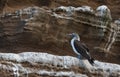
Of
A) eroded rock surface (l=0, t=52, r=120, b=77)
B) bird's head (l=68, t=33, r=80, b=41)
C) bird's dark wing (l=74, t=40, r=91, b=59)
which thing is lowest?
eroded rock surface (l=0, t=52, r=120, b=77)

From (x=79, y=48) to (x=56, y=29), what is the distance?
141cm

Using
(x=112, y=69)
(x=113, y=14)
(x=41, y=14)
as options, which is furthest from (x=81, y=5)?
(x=112, y=69)

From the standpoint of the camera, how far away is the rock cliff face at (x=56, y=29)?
17.2 metres

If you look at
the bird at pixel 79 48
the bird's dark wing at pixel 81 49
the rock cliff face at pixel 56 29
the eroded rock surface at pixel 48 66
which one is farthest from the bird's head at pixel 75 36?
the eroded rock surface at pixel 48 66

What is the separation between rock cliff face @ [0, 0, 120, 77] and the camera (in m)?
17.2

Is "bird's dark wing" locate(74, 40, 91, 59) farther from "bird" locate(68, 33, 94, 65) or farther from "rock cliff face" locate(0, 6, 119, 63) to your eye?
"rock cliff face" locate(0, 6, 119, 63)

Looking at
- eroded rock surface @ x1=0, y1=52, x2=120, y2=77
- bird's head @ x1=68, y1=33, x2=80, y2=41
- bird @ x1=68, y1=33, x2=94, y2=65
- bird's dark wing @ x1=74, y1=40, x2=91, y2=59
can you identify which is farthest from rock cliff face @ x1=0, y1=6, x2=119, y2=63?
eroded rock surface @ x1=0, y1=52, x2=120, y2=77

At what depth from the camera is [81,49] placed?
16609mm

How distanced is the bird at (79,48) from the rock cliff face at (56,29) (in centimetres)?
45

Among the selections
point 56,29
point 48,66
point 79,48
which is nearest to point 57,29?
point 56,29

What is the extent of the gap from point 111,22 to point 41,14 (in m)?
2.55

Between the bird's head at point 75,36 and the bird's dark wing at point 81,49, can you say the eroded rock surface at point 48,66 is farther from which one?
the bird's head at point 75,36

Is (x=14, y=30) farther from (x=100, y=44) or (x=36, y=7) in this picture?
(x=100, y=44)

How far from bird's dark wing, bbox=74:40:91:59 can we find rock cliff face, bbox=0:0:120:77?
1.84ft
